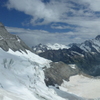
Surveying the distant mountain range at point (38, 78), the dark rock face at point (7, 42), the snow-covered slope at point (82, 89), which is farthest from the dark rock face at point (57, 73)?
the dark rock face at point (7, 42)

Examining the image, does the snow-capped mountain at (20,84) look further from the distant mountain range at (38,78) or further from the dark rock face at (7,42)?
the dark rock face at (7,42)

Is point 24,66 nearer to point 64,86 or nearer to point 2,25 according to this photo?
point 64,86

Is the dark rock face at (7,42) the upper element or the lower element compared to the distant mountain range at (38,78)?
upper

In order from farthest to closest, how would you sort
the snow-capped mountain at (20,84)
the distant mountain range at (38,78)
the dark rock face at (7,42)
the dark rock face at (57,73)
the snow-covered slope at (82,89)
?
the dark rock face at (7,42)
the dark rock face at (57,73)
the snow-covered slope at (82,89)
the distant mountain range at (38,78)
the snow-capped mountain at (20,84)

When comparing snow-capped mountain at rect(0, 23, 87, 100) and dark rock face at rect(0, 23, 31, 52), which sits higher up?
dark rock face at rect(0, 23, 31, 52)

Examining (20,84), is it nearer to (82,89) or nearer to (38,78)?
(38,78)

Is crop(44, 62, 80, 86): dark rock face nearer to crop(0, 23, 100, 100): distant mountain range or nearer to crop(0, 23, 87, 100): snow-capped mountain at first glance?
crop(0, 23, 100, 100): distant mountain range

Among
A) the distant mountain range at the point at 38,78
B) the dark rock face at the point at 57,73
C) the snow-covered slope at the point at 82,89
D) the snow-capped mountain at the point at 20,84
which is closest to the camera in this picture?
the snow-capped mountain at the point at 20,84

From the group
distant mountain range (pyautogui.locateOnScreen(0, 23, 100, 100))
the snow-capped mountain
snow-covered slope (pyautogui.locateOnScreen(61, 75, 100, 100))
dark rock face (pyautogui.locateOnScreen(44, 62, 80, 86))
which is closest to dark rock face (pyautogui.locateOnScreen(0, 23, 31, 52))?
distant mountain range (pyautogui.locateOnScreen(0, 23, 100, 100))
